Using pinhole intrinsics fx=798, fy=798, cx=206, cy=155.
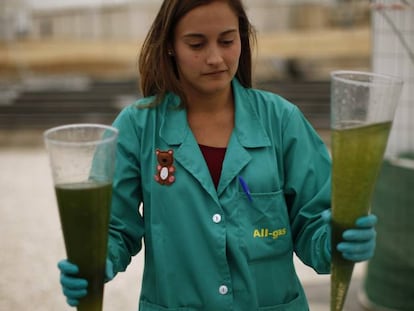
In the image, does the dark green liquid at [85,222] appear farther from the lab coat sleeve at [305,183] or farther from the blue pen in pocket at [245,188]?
the lab coat sleeve at [305,183]

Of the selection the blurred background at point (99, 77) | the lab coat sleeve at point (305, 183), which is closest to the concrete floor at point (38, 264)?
the blurred background at point (99, 77)

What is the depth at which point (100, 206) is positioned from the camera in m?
1.52

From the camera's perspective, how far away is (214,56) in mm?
1916

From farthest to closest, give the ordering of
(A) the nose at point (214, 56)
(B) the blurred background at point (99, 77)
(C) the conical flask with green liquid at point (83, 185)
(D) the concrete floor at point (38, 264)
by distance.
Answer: (D) the concrete floor at point (38, 264) → (B) the blurred background at point (99, 77) → (A) the nose at point (214, 56) → (C) the conical flask with green liquid at point (83, 185)

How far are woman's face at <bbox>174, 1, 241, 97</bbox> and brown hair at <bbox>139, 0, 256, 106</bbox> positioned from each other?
0.14 feet

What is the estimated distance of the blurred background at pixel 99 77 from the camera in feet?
14.1

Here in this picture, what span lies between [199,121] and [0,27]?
620 inches

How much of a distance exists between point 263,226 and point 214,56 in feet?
1.44

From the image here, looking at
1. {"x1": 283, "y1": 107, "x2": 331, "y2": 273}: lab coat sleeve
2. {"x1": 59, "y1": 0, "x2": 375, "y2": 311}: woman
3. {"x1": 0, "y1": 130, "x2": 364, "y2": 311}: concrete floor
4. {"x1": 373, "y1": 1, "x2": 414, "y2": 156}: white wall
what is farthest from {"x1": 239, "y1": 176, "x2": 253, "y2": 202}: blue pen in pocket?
{"x1": 0, "y1": 130, "x2": 364, "y2": 311}: concrete floor

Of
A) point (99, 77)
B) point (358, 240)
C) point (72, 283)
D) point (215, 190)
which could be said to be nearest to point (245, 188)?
point (215, 190)

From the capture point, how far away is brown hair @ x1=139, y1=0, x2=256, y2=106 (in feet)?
6.70

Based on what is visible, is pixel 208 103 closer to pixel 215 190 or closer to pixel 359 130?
pixel 215 190

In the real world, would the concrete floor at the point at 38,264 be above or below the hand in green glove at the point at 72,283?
below

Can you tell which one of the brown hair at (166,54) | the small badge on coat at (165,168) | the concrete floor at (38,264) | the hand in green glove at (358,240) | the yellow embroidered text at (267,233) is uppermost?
the brown hair at (166,54)
